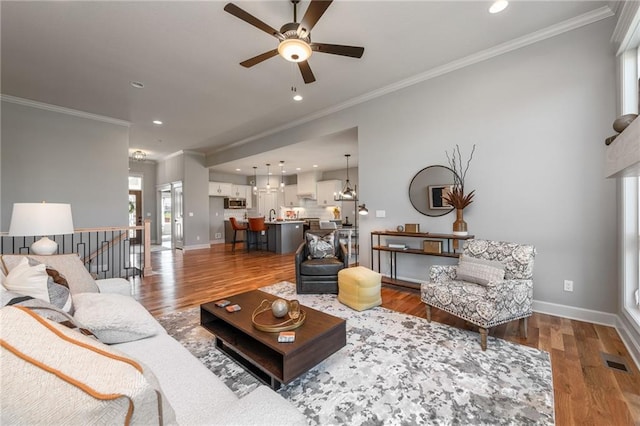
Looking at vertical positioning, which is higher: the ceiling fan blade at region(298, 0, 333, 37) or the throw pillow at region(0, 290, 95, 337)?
A: the ceiling fan blade at region(298, 0, 333, 37)

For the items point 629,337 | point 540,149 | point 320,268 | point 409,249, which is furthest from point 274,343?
point 540,149

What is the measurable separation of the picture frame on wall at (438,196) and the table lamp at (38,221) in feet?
14.1

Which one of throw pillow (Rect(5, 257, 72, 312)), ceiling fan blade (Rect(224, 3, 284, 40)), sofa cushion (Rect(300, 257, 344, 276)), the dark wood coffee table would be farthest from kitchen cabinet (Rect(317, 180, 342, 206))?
throw pillow (Rect(5, 257, 72, 312))

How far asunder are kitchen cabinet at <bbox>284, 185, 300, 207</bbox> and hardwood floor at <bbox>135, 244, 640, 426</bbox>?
543 centimetres

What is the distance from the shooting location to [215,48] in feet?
10.4

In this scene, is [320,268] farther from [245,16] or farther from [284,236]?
[284,236]

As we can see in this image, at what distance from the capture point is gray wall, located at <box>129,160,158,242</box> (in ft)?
30.2

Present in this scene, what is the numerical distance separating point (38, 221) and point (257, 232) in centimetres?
560

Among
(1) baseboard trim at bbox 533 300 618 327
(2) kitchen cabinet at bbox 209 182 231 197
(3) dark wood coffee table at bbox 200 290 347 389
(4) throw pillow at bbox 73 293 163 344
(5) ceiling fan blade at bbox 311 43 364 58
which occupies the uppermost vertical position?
(5) ceiling fan blade at bbox 311 43 364 58

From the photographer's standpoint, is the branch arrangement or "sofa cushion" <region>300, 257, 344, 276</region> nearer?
the branch arrangement

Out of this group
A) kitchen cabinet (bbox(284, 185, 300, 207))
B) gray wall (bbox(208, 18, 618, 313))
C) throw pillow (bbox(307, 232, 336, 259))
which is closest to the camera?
gray wall (bbox(208, 18, 618, 313))

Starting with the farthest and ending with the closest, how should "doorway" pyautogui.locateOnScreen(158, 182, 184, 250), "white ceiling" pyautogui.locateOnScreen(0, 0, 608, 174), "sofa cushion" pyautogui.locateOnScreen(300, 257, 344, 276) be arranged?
"doorway" pyautogui.locateOnScreen(158, 182, 184, 250) < "sofa cushion" pyautogui.locateOnScreen(300, 257, 344, 276) < "white ceiling" pyautogui.locateOnScreen(0, 0, 608, 174)

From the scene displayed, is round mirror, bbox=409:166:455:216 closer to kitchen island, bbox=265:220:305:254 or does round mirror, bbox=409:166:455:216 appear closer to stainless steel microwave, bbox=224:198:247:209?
kitchen island, bbox=265:220:305:254

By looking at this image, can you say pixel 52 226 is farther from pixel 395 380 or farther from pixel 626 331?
pixel 626 331
